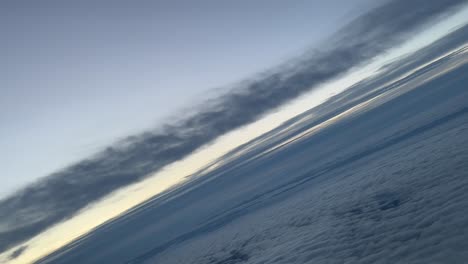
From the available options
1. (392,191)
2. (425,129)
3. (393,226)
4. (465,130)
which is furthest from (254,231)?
(425,129)

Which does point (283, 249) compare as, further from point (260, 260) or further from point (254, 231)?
point (254, 231)

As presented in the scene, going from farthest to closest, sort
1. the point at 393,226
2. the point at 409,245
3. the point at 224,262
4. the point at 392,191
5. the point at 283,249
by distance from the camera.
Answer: the point at 224,262
the point at 392,191
the point at 283,249
the point at 393,226
the point at 409,245

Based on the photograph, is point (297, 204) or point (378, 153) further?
point (378, 153)

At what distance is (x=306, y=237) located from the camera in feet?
82.1

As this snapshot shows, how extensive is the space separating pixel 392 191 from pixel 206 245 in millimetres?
21851

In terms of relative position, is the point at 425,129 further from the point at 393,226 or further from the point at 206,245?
the point at 206,245

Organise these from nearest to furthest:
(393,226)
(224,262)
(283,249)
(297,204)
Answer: (393,226)
(283,249)
(224,262)
(297,204)

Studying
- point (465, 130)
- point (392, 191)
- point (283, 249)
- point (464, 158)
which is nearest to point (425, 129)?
point (465, 130)

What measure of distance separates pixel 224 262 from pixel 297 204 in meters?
12.4

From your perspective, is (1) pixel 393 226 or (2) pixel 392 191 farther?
(2) pixel 392 191

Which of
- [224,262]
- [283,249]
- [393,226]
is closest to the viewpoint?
[393,226]

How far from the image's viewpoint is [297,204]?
37.2 meters

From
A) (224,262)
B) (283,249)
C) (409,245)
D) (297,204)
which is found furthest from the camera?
(297,204)

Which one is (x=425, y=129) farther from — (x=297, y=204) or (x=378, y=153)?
(x=297, y=204)
